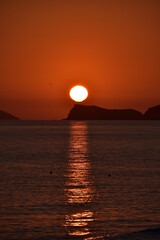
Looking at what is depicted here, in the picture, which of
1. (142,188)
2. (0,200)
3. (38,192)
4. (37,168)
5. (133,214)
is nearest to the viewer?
(133,214)

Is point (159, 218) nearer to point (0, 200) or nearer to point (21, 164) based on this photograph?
point (0, 200)

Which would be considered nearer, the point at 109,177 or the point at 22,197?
the point at 22,197

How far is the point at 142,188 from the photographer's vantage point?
190 feet

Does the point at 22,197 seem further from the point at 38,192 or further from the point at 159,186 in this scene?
the point at 159,186

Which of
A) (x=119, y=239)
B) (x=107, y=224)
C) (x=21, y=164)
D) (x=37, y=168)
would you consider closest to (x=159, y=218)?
(x=107, y=224)

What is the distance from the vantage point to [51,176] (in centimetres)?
7088

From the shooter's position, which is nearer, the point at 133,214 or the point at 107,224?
the point at 107,224

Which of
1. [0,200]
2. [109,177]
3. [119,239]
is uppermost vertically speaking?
[109,177]

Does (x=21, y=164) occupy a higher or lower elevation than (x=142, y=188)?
higher

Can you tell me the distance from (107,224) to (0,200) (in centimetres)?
1508

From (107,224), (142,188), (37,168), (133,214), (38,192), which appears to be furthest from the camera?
(37,168)

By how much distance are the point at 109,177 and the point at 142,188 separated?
464 inches

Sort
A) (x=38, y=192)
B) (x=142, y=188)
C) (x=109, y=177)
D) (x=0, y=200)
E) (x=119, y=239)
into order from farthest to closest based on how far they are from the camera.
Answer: (x=109, y=177) < (x=142, y=188) < (x=38, y=192) < (x=0, y=200) < (x=119, y=239)

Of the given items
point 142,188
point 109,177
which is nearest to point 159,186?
point 142,188
